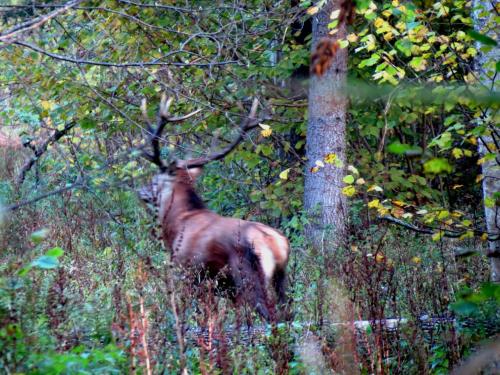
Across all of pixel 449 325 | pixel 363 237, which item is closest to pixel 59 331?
pixel 449 325

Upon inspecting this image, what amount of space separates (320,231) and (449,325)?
5597 millimetres

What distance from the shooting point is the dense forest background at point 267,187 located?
4.25m

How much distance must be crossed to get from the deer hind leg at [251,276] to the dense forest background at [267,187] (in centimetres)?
17

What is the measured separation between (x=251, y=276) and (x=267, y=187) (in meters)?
5.86

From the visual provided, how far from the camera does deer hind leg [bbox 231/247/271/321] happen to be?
256 inches

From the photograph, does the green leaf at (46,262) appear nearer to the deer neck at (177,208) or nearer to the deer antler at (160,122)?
→ the deer antler at (160,122)

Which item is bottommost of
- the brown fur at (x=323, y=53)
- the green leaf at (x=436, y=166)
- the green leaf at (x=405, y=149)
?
the green leaf at (x=436, y=166)

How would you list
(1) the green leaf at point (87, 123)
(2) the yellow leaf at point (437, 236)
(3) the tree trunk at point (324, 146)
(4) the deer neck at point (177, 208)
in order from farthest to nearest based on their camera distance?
(1) the green leaf at point (87, 123)
(3) the tree trunk at point (324, 146)
(4) the deer neck at point (177, 208)
(2) the yellow leaf at point (437, 236)

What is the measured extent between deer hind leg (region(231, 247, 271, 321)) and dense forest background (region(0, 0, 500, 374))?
17 centimetres

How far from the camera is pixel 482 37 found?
1.65 meters

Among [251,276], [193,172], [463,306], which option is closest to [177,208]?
[193,172]

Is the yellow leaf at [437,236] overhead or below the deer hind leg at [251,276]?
overhead

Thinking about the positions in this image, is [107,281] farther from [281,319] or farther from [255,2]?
[255,2]

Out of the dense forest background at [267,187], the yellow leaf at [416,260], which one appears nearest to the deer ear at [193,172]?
the dense forest background at [267,187]
